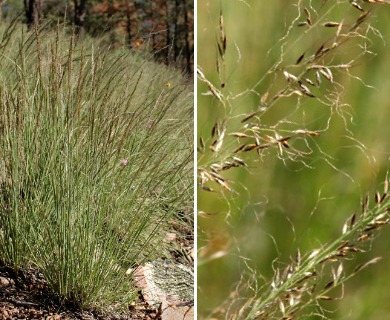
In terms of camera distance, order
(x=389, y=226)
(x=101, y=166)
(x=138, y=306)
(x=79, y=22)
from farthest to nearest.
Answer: (x=79, y=22), (x=138, y=306), (x=101, y=166), (x=389, y=226)

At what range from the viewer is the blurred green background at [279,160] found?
840mm

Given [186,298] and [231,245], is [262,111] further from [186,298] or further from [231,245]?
[186,298]

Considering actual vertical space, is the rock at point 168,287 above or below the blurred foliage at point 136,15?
below

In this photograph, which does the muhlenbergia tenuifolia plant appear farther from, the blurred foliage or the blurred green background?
the blurred foliage

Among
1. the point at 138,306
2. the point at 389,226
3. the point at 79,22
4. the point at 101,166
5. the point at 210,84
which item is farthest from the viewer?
the point at 79,22

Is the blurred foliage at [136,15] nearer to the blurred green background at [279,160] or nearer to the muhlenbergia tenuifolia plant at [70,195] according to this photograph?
the muhlenbergia tenuifolia plant at [70,195]

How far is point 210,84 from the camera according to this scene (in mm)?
812

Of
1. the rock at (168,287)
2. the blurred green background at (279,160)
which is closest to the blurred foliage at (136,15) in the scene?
the rock at (168,287)

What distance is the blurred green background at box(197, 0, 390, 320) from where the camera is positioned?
84 centimetres

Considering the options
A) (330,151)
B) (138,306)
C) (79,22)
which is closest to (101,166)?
(138,306)

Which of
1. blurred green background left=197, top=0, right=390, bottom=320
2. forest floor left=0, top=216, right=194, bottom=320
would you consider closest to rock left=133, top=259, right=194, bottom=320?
forest floor left=0, top=216, right=194, bottom=320

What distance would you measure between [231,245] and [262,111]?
192 mm

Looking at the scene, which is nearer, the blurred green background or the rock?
the blurred green background

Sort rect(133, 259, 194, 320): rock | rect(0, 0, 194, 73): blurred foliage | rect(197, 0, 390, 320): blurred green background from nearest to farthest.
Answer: rect(197, 0, 390, 320): blurred green background < rect(133, 259, 194, 320): rock < rect(0, 0, 194, 73): blurred foliage
